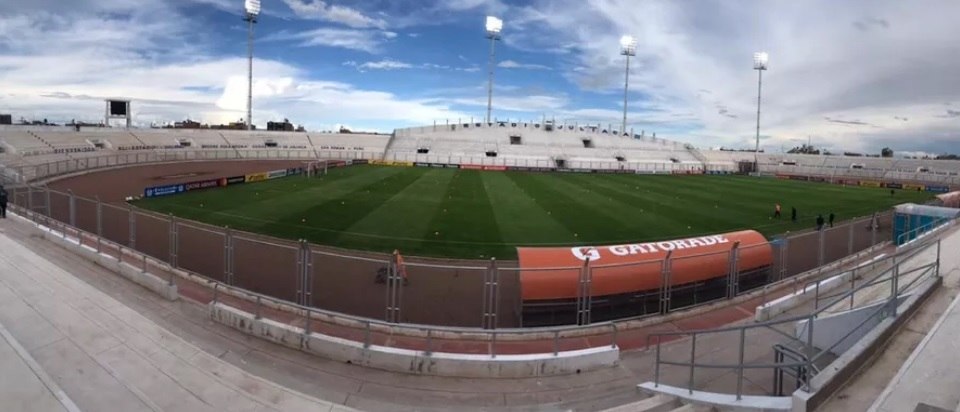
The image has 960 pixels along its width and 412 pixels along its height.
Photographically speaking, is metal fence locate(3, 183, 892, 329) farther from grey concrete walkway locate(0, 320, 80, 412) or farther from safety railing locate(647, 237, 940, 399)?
grey concrete walkway locate(0, 320, 80, 412)

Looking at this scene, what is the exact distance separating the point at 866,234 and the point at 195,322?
94.2 ft

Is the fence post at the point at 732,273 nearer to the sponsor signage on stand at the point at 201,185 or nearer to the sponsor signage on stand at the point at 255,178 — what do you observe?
the sponsor signage on stand at the point at 201,185

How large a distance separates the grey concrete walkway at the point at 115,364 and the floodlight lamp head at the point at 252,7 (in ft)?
240

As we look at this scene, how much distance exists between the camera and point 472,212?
91.0 feet

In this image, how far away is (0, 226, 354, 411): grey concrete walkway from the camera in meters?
6.81

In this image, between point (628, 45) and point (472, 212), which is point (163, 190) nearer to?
point (472, 212)

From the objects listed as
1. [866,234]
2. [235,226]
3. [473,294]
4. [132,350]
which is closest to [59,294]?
[132,350]

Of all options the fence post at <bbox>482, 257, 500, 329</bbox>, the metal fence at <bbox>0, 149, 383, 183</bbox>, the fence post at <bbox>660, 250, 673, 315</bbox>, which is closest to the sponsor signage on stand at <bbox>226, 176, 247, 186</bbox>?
the metal fence at <bbox>0, 149, 383, 183</bbox>

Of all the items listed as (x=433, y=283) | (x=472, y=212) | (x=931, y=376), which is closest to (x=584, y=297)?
(x=433, y=283)

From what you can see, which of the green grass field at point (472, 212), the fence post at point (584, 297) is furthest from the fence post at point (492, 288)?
the green grass field at point (472, 212)

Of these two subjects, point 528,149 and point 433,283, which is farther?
point 528,149

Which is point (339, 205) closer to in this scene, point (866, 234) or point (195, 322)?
point (195, 322)

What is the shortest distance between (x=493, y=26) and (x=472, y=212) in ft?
213

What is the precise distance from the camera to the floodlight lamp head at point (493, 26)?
280 ft
